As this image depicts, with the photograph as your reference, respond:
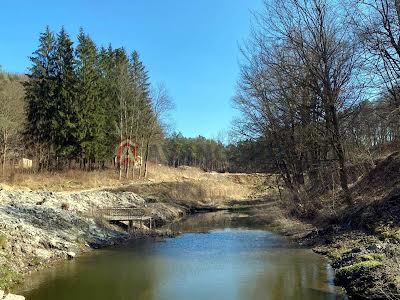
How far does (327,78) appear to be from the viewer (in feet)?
75.6

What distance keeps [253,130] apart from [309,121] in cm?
909

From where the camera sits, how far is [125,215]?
95.8ft

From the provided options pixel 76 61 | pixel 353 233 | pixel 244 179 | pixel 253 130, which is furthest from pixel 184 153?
pixel 353 233

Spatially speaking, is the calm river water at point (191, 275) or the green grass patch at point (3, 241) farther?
the green grass patch at point (3, 241)

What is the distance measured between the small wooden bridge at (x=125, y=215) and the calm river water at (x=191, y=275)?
5084mm

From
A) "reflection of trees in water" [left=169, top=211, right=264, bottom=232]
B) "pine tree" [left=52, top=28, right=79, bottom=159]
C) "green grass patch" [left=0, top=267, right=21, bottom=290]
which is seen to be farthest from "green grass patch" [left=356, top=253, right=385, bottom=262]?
"pine tree" [left=52, top=28, right=79, bottom=159]

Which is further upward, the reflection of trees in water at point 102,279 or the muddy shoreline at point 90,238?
the muddy shoreline at point 90,238

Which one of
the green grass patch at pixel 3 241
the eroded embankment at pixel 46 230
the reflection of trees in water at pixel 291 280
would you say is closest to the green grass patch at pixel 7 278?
the eroded embankment at pixel 46 230

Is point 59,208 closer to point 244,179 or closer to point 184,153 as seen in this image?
point 244,179

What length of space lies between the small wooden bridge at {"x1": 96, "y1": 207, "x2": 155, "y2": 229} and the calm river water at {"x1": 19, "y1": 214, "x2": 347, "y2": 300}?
508 cm

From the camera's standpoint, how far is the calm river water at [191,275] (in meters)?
13.7

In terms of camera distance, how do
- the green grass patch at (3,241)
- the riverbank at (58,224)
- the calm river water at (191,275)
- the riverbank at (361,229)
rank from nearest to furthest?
1. the riverbank at (361,229)
2. the calm river water at (191,275)
3. the green grass patch at (3,241)
4. the riverbank at (58,224)

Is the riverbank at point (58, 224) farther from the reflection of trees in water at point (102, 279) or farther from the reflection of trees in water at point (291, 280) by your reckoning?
the reflection of trees in water at point (291, 280)

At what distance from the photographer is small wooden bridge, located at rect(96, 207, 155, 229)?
28406mm
